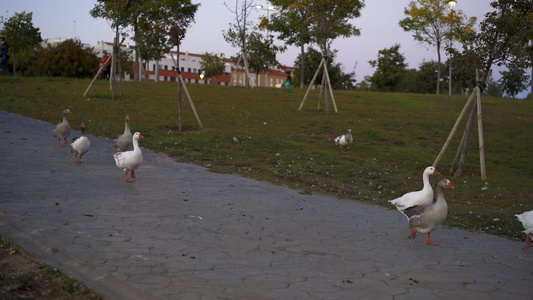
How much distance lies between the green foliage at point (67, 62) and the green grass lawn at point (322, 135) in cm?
1292

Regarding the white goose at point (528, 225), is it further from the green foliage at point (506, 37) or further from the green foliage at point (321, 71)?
the green foliage at point (321, 71)

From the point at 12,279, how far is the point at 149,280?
4.29ft

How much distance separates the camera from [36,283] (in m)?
5.61

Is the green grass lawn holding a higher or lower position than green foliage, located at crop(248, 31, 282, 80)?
lower

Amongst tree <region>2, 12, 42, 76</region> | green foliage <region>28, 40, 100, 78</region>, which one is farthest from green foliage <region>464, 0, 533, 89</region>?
green foliage <region>28, 40, 100, 78</region>

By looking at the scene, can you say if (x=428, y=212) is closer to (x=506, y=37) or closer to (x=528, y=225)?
(x=528, y=225)

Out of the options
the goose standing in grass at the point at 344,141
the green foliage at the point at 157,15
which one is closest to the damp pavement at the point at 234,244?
the goose standing in grass at the point at 344,141

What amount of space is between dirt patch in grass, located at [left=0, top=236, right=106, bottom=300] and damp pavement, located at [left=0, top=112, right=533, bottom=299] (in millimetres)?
231

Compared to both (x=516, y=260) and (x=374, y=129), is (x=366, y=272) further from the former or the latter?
(x=374, y=129)

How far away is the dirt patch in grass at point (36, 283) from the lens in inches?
210

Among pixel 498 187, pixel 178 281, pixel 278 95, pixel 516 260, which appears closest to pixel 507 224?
pixel 516 260

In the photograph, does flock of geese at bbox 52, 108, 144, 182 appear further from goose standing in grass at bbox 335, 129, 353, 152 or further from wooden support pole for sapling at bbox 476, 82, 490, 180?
wooden support pole for sapling at bbox 476, 82, 490, 180

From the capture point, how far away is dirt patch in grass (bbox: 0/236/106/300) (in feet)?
17.5

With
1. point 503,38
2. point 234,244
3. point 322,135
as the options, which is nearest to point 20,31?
point 322,135
